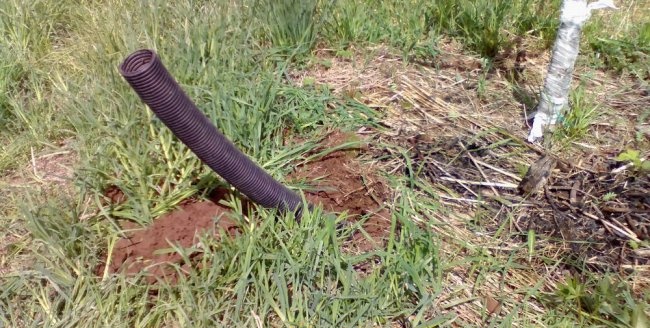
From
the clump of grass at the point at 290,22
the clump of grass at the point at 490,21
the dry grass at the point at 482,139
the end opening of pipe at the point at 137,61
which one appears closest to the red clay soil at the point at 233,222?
the dry grass at the point at 482,139

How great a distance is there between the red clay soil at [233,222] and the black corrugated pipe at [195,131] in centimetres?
18

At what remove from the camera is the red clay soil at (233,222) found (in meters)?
1.77

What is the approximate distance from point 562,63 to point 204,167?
1458 millimetres

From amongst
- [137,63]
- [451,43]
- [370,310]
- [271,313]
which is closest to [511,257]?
[370,310]

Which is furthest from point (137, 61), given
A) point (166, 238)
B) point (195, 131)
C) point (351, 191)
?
point (351, 191)

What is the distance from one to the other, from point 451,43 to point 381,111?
784 millimetres

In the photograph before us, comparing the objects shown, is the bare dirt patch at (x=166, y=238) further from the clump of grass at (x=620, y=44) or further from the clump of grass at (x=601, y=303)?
the clump of grass at (x=620, y=44)

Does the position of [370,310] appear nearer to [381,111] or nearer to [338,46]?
[381,111]

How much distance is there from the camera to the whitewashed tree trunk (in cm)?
202

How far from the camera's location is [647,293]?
1.65 metres

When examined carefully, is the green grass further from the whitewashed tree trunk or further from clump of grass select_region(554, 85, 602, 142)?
the whitewashed tree trunk

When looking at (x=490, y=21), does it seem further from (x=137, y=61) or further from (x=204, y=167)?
(x=137, y=61)

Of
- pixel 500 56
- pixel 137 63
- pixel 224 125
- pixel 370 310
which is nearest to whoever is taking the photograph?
pixel 137 63

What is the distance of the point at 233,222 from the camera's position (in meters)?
1.87
